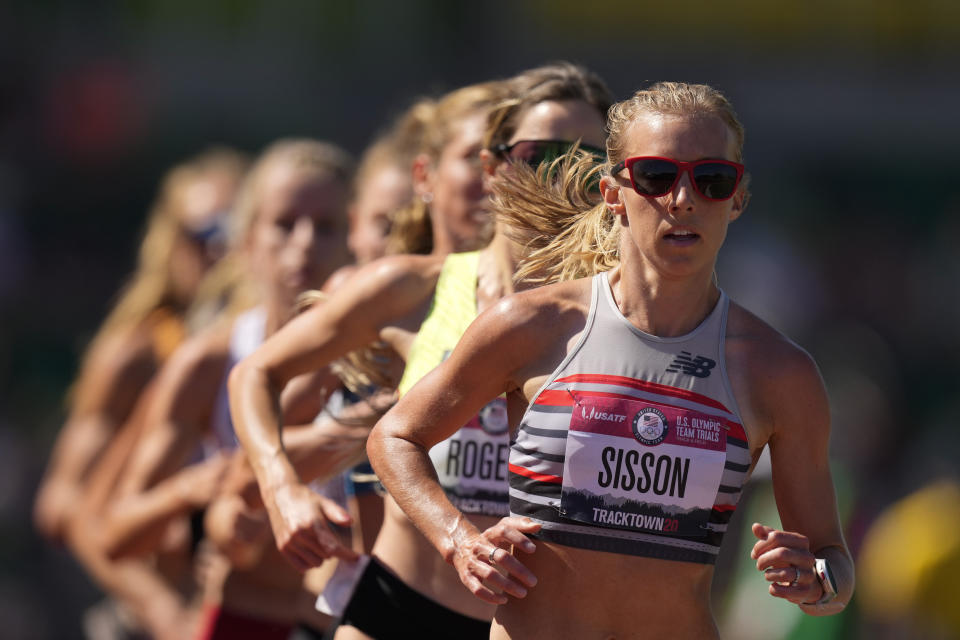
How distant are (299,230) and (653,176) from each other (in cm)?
284

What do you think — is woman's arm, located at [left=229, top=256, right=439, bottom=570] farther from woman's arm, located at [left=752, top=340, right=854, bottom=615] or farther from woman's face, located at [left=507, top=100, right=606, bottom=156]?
woman's arm, located at [left=752, top=340, right=854, bottom=615]

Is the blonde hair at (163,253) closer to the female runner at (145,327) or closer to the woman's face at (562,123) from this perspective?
the female runner at (145,327)

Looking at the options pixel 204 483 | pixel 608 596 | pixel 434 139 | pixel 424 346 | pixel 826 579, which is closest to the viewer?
pixel 826 579

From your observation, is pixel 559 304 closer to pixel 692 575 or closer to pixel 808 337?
pixel 692 575

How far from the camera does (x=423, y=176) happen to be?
4848 mm

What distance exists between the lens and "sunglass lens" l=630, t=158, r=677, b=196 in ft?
9.13

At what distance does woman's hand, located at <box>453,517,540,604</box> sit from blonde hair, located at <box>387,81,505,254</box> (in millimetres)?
2068

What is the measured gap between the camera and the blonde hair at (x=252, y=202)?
18.4 ft

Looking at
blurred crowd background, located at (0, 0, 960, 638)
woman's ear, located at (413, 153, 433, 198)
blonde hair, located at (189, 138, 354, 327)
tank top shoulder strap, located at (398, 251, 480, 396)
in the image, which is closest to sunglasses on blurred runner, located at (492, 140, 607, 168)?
tank top shoulder strap, located at (398, 251, 480, 396)

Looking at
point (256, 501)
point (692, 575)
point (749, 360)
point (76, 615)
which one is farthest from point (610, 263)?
point (76, 615)

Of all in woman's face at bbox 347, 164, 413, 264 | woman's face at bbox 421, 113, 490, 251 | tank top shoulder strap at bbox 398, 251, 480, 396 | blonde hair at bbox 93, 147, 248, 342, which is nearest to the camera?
tank top shoulder strap at bbox 398, 251, 480, 396

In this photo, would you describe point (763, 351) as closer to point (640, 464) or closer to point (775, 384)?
point (775, 384)

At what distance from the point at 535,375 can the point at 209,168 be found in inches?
226

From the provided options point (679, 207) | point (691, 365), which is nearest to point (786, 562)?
point (691, 365)
